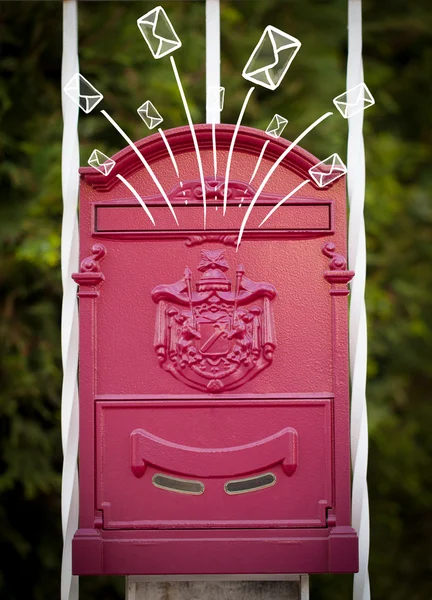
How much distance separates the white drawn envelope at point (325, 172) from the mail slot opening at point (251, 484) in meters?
0.99

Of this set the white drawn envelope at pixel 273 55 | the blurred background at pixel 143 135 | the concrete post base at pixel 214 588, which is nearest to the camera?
the white drawn envelope at pixel 273 55

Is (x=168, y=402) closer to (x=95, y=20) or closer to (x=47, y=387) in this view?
(x=47, y=387)

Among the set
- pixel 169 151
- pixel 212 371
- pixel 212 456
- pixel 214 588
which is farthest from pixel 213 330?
pixel 214 588

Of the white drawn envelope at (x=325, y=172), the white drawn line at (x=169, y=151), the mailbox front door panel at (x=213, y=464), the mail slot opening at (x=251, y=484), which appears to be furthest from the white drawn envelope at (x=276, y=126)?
the mail slot opening at (x=251, y=484)

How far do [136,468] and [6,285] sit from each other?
2.65 meters

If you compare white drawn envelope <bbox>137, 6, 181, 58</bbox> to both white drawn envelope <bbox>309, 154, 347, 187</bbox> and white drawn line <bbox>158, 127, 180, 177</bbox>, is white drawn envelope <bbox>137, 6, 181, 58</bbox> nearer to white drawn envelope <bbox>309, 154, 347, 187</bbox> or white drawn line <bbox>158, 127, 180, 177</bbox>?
white drawn line <bbox>158, 127, 180, 177</bbox>

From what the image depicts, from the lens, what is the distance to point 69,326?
2.87 meters

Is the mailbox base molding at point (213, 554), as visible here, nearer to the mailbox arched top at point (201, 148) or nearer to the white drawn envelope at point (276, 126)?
the mailbox arched top at point (201, 148)

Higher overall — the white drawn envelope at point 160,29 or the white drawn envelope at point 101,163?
the white drawn envelope at point 160,29

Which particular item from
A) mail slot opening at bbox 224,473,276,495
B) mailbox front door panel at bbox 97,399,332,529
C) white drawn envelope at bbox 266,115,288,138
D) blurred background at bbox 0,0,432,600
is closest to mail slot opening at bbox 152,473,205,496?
mailbox front door panel at bbox 97,399,332,529

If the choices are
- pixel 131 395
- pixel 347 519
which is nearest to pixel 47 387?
pixel 131 395

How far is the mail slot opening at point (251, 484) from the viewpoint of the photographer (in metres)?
2.77

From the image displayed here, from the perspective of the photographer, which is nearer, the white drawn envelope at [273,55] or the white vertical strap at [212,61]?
the white drawn envelope at [273,55]

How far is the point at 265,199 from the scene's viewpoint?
283 centimetres
